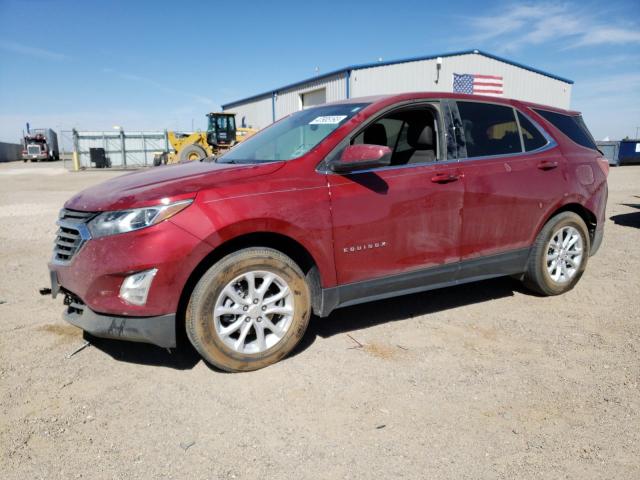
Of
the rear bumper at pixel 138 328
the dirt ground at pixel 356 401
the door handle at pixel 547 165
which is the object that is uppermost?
the door handle at pixel 547 165

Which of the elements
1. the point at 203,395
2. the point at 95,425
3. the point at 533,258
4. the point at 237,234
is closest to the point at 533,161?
the point at 533,258

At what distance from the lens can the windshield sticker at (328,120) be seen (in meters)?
3.49

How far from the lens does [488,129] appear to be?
13.1 feet

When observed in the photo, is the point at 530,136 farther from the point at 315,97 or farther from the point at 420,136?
the point at 315,97

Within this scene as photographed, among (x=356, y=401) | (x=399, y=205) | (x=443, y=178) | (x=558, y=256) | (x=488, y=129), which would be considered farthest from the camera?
(x=558, y=256)

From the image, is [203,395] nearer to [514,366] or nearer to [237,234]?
[237,234]

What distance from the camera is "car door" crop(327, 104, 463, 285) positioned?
320 centimetres

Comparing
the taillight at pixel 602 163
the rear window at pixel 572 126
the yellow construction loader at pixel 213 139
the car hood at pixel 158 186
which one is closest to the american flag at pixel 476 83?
the yellow construction loader at pixel 213 139

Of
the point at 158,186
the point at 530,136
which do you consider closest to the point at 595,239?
the point at 530,136

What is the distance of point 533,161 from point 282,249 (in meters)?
2.40

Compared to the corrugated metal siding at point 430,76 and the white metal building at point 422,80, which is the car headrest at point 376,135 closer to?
the white metal building at point 422,80

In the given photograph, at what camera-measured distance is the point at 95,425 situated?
98.6 inches

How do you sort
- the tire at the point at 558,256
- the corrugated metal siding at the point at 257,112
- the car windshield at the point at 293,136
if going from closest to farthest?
the car windshield at the point at 293,136 → the tire at the point at 558,256 → the corrugated metal siding at the point at 257,112

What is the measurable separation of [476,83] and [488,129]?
2329 centimetres
